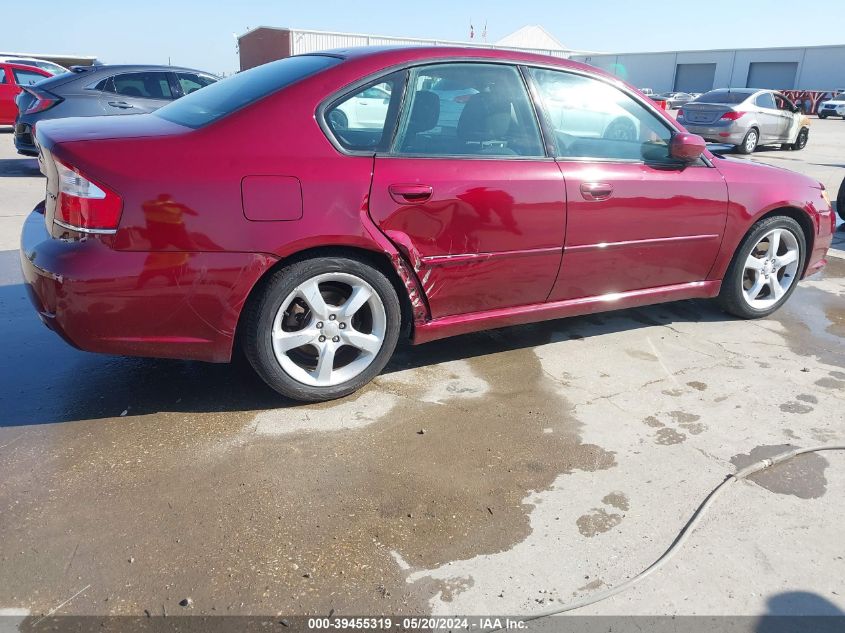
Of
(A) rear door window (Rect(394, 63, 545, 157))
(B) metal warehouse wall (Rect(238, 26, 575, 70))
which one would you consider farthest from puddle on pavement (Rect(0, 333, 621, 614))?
(B) metal warehouse wall (Rect(238, 26, 575, 70))

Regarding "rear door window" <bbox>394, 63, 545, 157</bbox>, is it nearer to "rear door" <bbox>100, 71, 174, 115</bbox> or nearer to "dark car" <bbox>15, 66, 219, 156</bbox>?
"dark car" <bbox>15, 66, 219, 156</bbox>

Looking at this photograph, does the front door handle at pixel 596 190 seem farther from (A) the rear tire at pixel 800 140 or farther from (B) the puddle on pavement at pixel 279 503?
(A) the rear tire at pixel 800 140

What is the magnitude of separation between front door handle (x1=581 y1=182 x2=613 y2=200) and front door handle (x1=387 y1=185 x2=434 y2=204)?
89cm

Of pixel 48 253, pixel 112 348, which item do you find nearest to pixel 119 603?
pixel 112 348

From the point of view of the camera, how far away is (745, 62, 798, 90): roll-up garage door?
5069cm

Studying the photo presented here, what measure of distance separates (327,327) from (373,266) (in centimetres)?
35

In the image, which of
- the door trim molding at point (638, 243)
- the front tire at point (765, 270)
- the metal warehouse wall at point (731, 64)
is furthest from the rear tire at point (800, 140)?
the metal warehouse wall at point (731, 64)

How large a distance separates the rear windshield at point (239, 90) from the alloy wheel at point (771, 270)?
297 centimetres

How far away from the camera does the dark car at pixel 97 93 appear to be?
896 cm

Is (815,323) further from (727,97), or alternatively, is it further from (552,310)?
(727,97)

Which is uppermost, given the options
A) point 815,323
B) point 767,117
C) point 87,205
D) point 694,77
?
point 694,77

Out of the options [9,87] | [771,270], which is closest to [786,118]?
[771,270]

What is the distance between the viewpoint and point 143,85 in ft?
31.5

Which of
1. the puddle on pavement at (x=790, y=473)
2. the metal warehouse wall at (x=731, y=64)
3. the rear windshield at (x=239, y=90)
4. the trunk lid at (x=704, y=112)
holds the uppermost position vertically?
the metal warehouse wall at (x=731, y=64)
